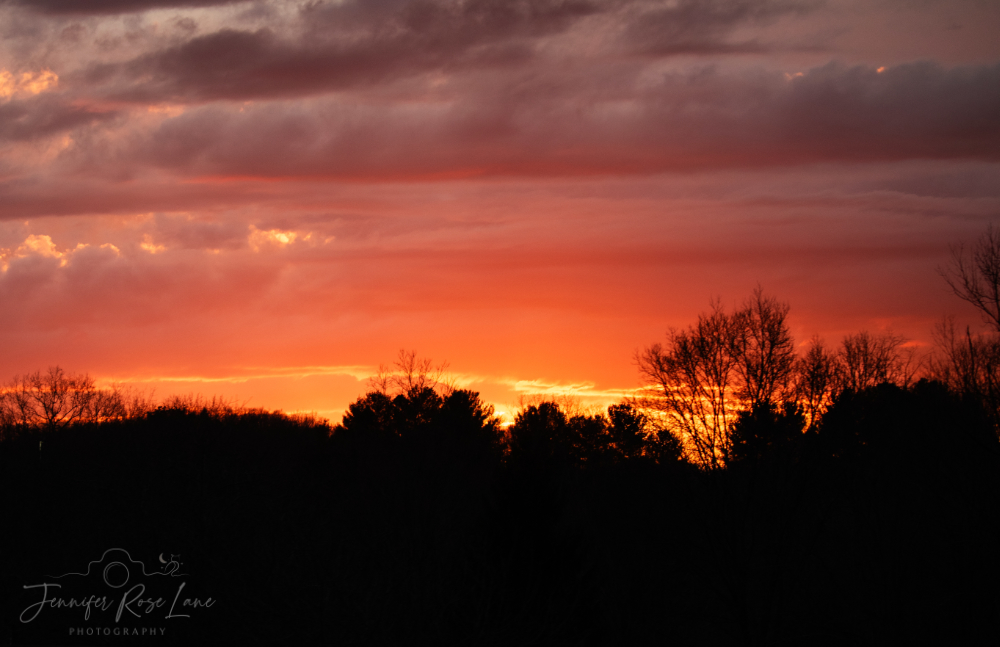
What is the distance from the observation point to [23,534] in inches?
1438

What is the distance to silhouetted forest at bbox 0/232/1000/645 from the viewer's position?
25.5m

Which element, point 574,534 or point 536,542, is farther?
point 574,534

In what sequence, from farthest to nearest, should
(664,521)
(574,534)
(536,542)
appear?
(664,521), (574,534), (536,542)

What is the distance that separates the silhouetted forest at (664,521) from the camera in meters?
25.5

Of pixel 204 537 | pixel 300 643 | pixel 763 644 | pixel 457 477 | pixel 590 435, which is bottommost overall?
pixel 763 644

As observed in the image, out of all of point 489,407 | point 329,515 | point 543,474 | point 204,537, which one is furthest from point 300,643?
point 489,407

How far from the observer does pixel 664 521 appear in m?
41.5

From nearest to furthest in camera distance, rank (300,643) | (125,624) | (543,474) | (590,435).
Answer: (300,643) < (543,474) < (125,624) < (590,435)

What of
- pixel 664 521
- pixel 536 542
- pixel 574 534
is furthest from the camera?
pixel 664 521

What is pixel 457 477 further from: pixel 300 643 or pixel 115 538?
pixel 300 643

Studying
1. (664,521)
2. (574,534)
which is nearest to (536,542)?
(574,534)

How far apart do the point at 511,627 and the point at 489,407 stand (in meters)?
49.3

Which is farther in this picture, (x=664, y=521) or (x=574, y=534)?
(x=664, y=521)

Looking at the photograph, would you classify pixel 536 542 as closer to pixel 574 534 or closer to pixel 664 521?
pixel 574 534
